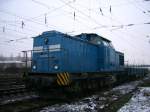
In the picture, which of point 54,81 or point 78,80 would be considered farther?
point 78,80

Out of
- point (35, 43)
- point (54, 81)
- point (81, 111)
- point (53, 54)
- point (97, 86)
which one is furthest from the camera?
point (97, 86)

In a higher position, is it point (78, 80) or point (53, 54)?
point (53, 54)

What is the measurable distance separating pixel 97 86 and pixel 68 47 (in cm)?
470

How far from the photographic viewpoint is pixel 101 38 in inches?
624

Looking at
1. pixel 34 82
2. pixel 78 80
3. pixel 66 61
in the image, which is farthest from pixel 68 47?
pixel 34 82

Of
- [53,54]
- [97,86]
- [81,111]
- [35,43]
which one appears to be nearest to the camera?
[81,111]

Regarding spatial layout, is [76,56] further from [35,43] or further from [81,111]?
[81,111]

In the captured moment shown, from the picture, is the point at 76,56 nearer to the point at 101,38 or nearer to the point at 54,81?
the point at 54,81

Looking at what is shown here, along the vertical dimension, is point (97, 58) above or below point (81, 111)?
above

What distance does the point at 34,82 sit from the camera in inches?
416

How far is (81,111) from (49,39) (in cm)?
454

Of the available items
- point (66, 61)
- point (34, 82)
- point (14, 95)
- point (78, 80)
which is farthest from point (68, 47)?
point (14, 95)

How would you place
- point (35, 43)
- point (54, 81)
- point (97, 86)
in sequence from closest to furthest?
1. point (54, 81)
2. point (35, 43)
3. point (97, 86)

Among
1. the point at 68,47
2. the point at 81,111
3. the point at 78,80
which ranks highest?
the point at 68,47
